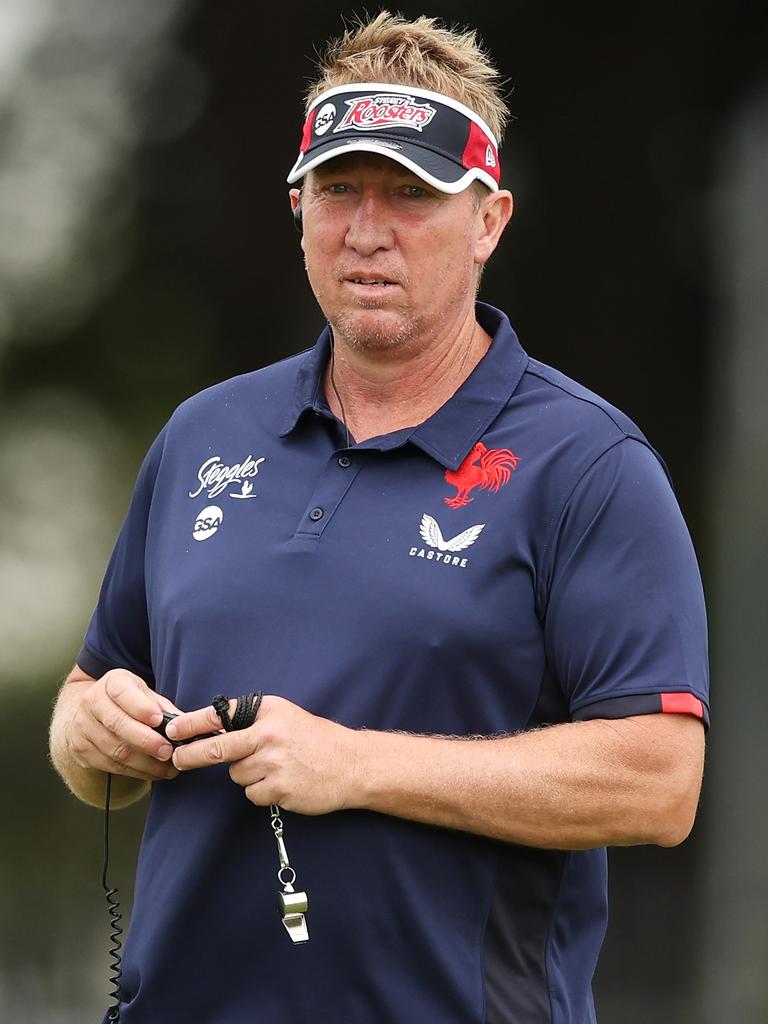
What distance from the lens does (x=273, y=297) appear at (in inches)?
174

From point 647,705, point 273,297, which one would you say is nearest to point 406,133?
point 647,705

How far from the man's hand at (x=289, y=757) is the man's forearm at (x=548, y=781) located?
26 mm

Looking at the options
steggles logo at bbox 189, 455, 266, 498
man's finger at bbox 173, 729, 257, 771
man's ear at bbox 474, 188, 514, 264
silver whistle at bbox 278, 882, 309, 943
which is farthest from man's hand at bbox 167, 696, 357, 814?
man's ear at bbox 474, 188, 514, 264

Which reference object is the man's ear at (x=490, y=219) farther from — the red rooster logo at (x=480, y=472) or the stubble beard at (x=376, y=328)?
the red rooster logo at (x=480, y=472)

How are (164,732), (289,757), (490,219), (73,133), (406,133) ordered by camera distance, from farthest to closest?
(73,133), (490,219), (406,133), (164,732), (289,757)

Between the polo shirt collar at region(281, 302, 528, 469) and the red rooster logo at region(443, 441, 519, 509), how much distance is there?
0.01 meters

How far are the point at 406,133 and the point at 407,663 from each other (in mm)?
762

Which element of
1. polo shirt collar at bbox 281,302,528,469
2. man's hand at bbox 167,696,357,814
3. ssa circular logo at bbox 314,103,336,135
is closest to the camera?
man's hand at bbox 167,696,357,814

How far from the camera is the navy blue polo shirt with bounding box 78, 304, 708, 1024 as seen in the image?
1.97 m

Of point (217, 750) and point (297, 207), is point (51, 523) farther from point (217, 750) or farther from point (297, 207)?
point (217, 750)

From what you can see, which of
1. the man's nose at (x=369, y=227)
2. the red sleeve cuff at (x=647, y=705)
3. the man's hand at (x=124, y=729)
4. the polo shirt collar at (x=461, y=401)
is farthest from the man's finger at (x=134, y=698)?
the man's nose at (x=369, y=227)

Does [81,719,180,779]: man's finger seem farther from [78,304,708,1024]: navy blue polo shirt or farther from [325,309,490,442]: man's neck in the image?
[325,309,490,442]: man's neck

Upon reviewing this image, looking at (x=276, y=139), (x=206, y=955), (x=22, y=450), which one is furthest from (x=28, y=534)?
(x=206, y=955)

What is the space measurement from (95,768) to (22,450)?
88.3 inches
